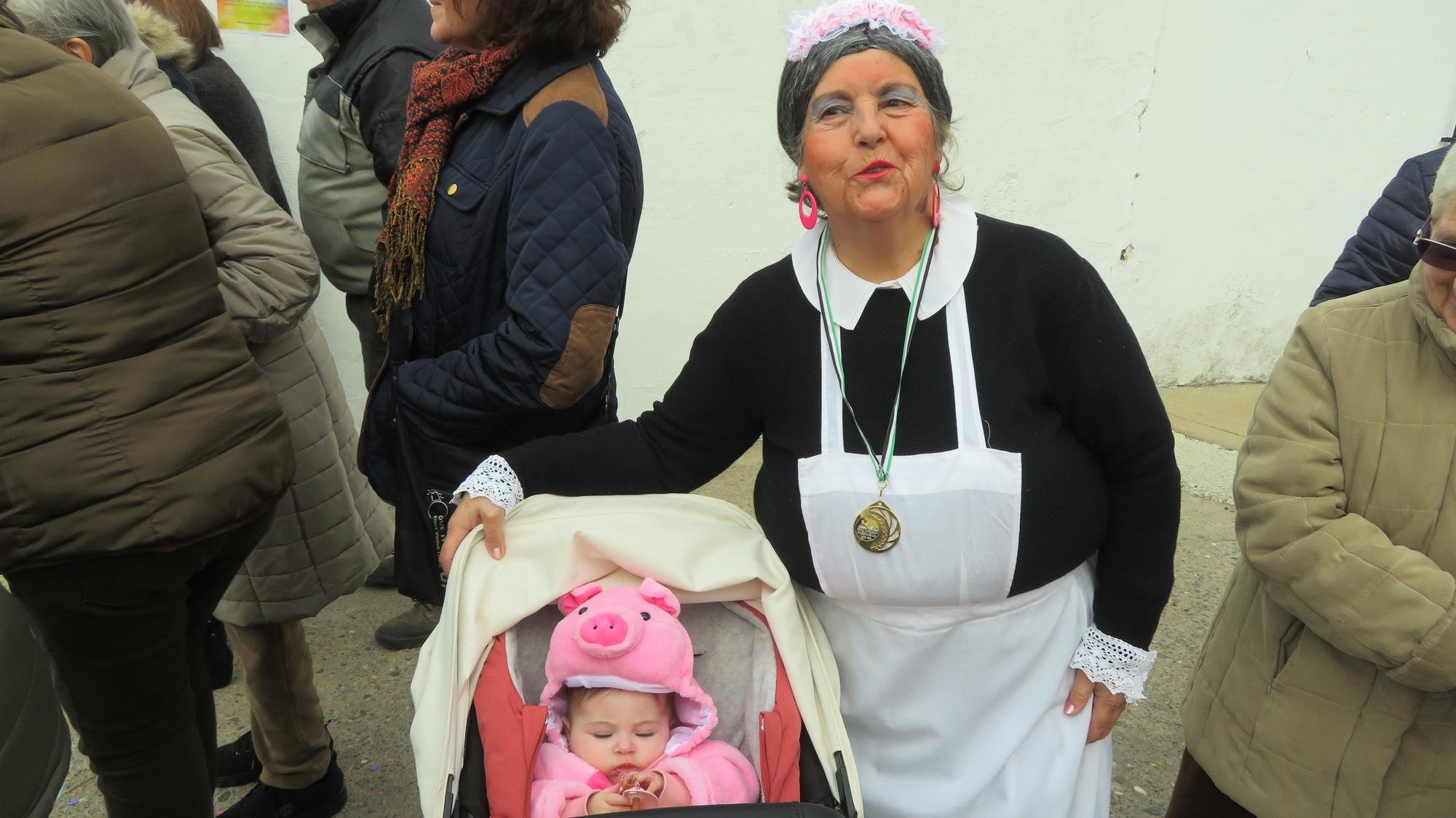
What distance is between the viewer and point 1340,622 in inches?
67.2

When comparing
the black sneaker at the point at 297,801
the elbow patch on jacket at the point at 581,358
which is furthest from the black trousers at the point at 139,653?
the elbow patch on jacket at the point at 581,358

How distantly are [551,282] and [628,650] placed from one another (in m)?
0.75

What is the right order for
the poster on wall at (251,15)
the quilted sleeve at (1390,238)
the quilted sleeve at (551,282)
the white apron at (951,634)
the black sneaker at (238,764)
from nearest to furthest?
the white apron at (951,634), the quilted sleeve at (551,282), the quilted sleeve at (1390,238), the black sneaker at (238,764), the poster on wall at (251,15)

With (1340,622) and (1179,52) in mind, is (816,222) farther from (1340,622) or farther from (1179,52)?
(1179,52)

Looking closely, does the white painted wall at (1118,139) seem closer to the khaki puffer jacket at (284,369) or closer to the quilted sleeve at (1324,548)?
the khaki puffer jacket at (284,369)

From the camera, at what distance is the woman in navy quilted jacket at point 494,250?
2076 mm

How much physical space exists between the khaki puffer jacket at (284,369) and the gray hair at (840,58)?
4.04ft

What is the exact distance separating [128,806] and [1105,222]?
516 cm

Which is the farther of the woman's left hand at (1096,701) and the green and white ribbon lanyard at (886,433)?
the woman's left hand at (1096,701)

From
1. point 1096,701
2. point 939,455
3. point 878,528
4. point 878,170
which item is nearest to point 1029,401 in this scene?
point 939,455

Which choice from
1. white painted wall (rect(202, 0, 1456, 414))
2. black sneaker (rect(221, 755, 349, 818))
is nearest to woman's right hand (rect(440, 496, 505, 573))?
black sneaker (rect(221, 755, 349, 818))

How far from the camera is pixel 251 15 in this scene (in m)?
4.25

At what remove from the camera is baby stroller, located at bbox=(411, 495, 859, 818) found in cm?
168

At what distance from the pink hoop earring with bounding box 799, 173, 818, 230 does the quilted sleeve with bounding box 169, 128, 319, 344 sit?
1256 millimetres
